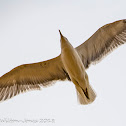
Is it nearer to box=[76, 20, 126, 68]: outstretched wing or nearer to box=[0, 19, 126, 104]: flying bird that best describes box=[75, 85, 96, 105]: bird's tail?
box=[0, 19, 126, 104]: flying bird

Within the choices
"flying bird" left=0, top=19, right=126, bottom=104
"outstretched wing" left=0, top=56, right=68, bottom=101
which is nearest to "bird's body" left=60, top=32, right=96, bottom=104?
"flying bird" left=0, top=19, right=126, bottom=104

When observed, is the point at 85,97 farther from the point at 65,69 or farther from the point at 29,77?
the point at 29,77

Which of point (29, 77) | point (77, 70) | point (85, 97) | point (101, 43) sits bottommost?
point (85, 97)

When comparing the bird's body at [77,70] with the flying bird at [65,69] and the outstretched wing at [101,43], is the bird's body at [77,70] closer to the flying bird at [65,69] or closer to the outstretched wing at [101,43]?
the flying bird at [65,69]

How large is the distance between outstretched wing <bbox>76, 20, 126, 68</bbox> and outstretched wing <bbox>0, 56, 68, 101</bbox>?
0.65m

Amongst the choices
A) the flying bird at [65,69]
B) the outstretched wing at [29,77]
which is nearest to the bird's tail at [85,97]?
the flying bird at [65,69]

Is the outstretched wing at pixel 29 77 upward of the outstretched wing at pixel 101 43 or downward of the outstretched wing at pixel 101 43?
downward

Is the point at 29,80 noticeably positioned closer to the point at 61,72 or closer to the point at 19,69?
the point at 19,69

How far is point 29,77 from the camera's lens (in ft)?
19.9

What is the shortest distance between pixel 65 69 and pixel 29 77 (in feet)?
3.16

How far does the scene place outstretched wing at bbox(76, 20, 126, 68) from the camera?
18.7 ft

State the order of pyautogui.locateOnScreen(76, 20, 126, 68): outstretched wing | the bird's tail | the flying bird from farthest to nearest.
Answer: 1. pyautogui.locateOnScreen(76, 20, 126, 68): outstretched wing
2. the flying bird
3. the bird's tail

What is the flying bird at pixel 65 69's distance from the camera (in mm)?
5477

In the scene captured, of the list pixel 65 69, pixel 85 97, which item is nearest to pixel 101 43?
pixel 65 69
